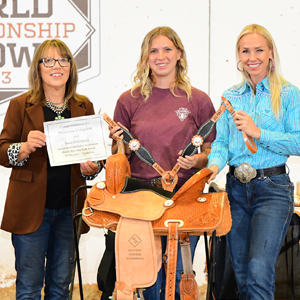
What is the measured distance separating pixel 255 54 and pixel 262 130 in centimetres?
37

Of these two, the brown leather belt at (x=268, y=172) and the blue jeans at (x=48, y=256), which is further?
the blue jeans at (x=48, y=256)

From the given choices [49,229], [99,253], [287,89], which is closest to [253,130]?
[287,89]

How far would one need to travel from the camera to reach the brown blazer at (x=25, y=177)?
193cm

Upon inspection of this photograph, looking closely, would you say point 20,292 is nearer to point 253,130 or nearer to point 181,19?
point 253,130

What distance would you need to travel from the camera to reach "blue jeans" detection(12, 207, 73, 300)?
76.6 inches

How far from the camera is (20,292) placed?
6.43 ft

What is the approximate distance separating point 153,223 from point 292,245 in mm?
1328

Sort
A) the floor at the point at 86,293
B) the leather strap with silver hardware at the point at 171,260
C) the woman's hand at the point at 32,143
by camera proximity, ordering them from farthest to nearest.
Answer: the floor at the point at 86,293, the woman's hand at the point at 32,143, the leather strap with silver hardware at the point at 171,260

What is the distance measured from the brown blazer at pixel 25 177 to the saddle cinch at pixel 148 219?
0.38 m

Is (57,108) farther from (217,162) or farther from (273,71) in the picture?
(273,71)

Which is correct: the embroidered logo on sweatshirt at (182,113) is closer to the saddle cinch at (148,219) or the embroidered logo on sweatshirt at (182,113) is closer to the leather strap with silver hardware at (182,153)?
the leather strap with silver hardware at (182,153)

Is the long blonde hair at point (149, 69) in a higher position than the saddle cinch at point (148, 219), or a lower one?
higher

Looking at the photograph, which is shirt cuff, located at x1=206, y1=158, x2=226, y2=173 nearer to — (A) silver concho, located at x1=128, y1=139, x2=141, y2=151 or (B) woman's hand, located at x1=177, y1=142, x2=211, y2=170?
(B) woman's hand, located at x1=177, y1=142, x2=211, y2=170

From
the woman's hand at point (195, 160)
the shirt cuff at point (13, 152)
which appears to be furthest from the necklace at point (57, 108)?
the woman's hand at point (195, 160)
